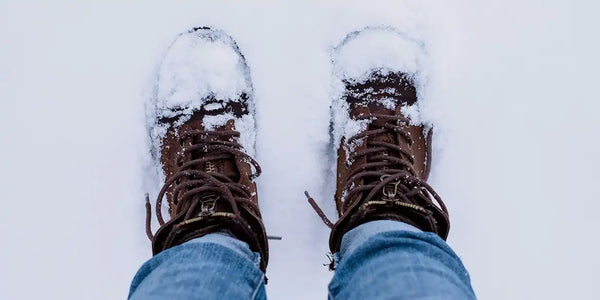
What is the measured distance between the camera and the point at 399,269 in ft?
2.34

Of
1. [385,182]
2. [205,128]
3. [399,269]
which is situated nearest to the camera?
[399,269]

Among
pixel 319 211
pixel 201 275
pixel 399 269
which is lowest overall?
pixel 201 275

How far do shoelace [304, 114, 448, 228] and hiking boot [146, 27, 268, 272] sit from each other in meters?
0.16

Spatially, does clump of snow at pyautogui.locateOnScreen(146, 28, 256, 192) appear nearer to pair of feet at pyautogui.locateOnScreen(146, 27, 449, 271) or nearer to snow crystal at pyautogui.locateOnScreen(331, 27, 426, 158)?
pair of feet at pyautogui.locateOnScreen(146, 27, 449, 271)

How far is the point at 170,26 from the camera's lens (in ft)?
3.68

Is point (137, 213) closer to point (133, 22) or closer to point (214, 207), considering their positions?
point (214, 207)

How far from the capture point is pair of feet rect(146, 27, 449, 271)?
99 centimetres

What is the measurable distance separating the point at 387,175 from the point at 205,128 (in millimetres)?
353

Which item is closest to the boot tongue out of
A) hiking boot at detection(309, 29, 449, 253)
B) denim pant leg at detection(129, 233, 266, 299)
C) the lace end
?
hiking boot at detection(309, 29, 449, 253)

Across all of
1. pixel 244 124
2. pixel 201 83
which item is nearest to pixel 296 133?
pixel 244 124

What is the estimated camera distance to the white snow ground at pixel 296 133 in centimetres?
111

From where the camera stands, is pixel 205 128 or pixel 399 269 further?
pixel 205 128

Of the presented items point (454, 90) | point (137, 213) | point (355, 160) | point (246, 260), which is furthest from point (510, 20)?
point (137, 213)

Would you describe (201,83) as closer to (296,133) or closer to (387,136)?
(296,133)
